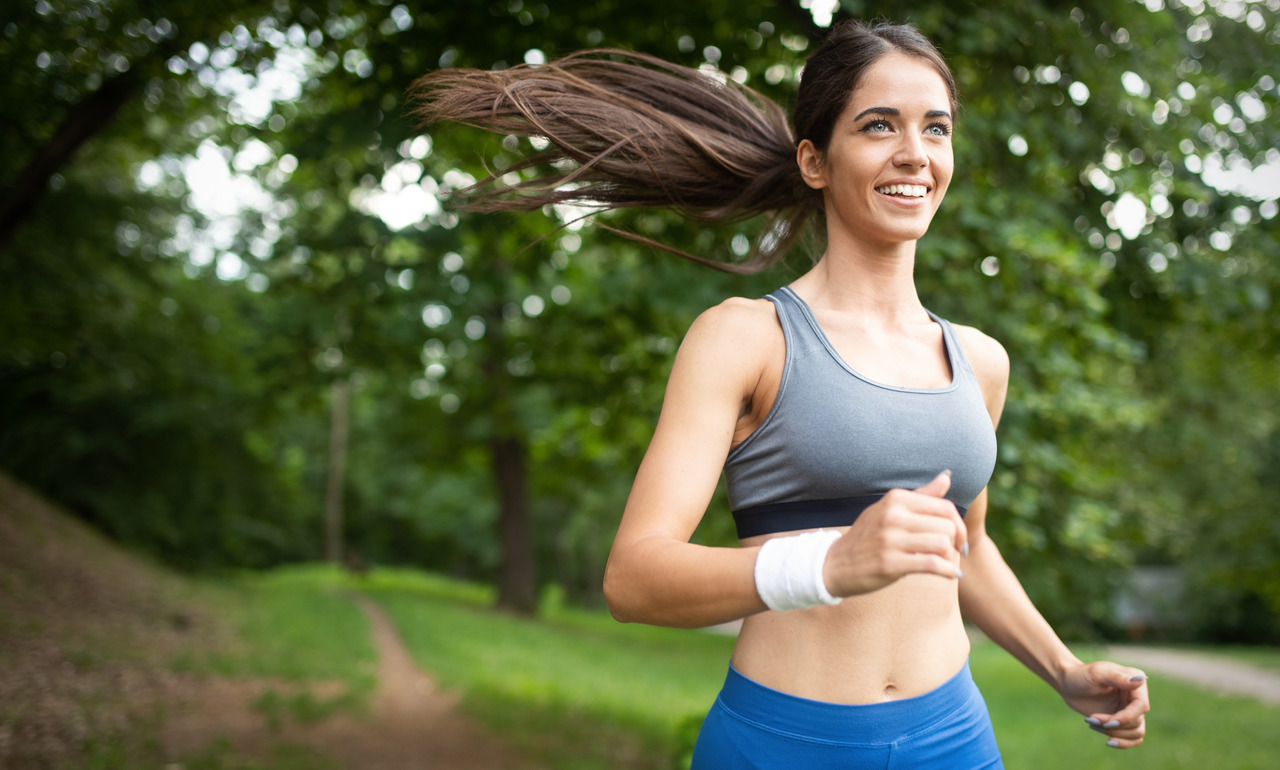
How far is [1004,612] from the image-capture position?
211cm

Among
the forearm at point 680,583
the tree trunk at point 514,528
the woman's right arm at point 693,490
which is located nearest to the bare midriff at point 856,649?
the woman's right arm at point 693,490

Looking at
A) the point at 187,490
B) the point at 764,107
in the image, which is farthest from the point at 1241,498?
the point at 187,490

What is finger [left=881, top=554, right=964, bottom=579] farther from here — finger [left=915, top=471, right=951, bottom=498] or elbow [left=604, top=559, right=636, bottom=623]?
elbow [left=604, top=559, right=636, bottom=623]

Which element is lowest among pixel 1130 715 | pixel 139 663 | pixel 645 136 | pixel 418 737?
pixel 418 737

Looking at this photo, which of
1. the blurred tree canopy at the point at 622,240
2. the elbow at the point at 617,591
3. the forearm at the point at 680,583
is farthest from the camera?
the blurred tree canopy at the point at 622,240

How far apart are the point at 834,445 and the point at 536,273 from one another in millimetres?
4581

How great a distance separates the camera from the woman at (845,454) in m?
1.63

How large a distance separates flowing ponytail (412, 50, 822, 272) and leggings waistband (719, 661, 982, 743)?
3.30 feet

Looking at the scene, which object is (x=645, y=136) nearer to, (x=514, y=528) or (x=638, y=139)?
(x=638, y=139)

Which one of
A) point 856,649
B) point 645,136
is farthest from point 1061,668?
point 645,136

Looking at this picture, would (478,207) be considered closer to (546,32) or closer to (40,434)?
(546,32)

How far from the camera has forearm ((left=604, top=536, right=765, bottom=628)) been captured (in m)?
1.33

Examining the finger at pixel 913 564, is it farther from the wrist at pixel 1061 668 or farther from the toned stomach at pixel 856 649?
the wrist at pixel 1061 668

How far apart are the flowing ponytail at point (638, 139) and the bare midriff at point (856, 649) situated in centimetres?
88
